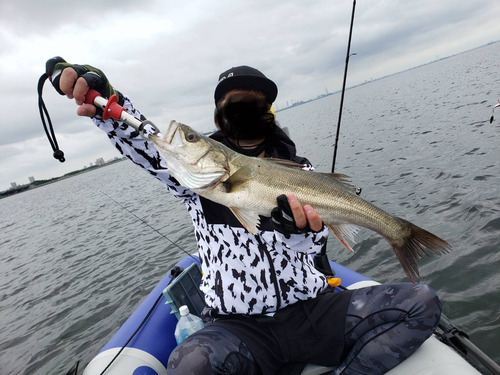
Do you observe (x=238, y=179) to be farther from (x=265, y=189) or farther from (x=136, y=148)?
(x=136, y=148)

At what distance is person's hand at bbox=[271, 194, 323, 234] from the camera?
2.51m

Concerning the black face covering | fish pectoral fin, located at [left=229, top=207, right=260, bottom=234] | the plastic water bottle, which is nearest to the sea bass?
fish pectoral fin, located at [left=229, top=207, right=260, bottom=234]

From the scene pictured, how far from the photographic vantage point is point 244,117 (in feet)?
10.6

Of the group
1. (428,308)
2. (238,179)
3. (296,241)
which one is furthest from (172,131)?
(428,308)

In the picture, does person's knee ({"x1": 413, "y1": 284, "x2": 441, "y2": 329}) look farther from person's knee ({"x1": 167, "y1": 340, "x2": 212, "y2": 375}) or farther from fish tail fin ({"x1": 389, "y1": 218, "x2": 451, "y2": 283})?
person's knee ({"x1": 167, "y1": 340, "x2": 212, "y2": 375})

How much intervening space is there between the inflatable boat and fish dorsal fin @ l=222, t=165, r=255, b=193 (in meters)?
1.98

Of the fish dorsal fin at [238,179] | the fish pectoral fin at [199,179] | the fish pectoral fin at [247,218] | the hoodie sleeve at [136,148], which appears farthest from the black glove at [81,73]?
the fish pectoral fin at [247,218]

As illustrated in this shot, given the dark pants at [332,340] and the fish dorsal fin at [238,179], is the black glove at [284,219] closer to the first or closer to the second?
the fish dorsal fin at [238,179]

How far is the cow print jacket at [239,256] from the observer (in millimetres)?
2754

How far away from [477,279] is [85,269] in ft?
40.1

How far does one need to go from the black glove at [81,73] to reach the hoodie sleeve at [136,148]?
12.0 inches

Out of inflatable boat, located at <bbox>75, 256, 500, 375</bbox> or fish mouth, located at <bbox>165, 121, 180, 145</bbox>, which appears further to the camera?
fish mouth, located at <bbox>165, 121, 180, 145</bbox>

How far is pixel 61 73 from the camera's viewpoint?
2416 mm

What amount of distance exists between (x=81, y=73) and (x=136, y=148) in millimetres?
826
